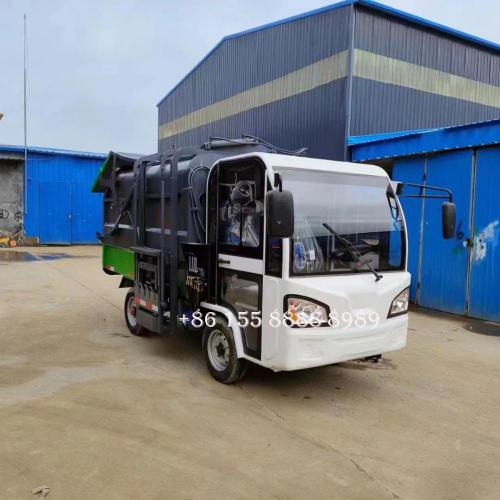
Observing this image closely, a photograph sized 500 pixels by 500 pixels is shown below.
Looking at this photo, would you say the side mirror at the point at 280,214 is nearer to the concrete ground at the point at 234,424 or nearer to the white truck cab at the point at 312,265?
the white truck cab at the point at 312,265

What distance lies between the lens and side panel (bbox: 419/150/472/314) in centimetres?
887

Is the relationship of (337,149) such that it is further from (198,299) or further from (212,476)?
(212,476)

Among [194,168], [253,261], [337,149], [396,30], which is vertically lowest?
[253,261]

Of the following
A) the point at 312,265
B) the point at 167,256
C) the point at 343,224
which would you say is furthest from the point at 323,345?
the point at 167,256

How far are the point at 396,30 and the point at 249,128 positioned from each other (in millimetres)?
6507

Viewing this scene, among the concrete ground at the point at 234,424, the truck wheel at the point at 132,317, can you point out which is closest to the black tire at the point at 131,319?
the truck wheel at the point at 132,317

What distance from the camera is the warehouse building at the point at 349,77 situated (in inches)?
563

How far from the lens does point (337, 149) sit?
14.1 metres

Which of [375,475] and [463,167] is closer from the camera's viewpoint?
[375,475]

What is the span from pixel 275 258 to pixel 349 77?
11384 millimetres

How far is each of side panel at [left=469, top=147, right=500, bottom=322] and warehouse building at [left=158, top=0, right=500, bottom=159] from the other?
4.48 metres

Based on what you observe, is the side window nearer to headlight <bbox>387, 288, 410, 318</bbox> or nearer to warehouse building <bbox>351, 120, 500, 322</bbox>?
headlight <bbox>387, 288, 410, 318</bbox>

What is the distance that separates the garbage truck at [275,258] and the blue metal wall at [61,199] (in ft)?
58.9

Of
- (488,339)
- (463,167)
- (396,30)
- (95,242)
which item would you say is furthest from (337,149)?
(95,242)
